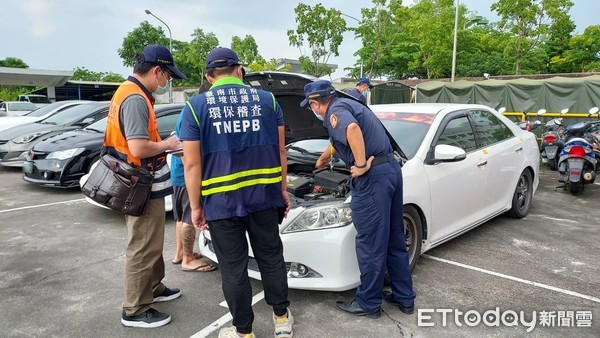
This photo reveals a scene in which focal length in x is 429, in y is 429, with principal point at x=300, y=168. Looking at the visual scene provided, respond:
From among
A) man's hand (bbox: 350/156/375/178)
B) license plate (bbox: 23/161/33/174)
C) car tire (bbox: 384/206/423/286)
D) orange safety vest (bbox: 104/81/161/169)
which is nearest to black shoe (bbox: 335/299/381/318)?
car tire (bbox: 384/206/423/286)

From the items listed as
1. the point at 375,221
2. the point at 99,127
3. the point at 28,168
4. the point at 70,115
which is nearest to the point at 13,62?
the point at 70,115

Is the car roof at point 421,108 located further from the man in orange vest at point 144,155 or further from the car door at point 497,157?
the man in orange vest at point 144,155

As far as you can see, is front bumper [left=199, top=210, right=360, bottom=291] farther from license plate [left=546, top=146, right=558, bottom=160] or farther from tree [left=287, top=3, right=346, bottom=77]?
tree [left=287, top=3, right=346, bottom=77]

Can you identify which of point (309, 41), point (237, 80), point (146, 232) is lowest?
point (146, 232)

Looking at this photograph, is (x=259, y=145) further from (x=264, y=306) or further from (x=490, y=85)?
(x=490, y=85)

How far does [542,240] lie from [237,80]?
3.89 meters

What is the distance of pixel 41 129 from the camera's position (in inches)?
336

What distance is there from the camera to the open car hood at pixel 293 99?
145 inches

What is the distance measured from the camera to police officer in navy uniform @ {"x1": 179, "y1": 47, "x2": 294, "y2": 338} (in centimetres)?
241

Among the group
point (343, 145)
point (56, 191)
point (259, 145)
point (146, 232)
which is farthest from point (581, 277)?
point (56, 191)

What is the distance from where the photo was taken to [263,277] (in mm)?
2701

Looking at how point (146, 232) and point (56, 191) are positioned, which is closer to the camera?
point (146, 232)

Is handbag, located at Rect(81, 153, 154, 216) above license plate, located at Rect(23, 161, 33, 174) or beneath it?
above

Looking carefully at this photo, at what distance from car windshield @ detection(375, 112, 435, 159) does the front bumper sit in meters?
1.11
